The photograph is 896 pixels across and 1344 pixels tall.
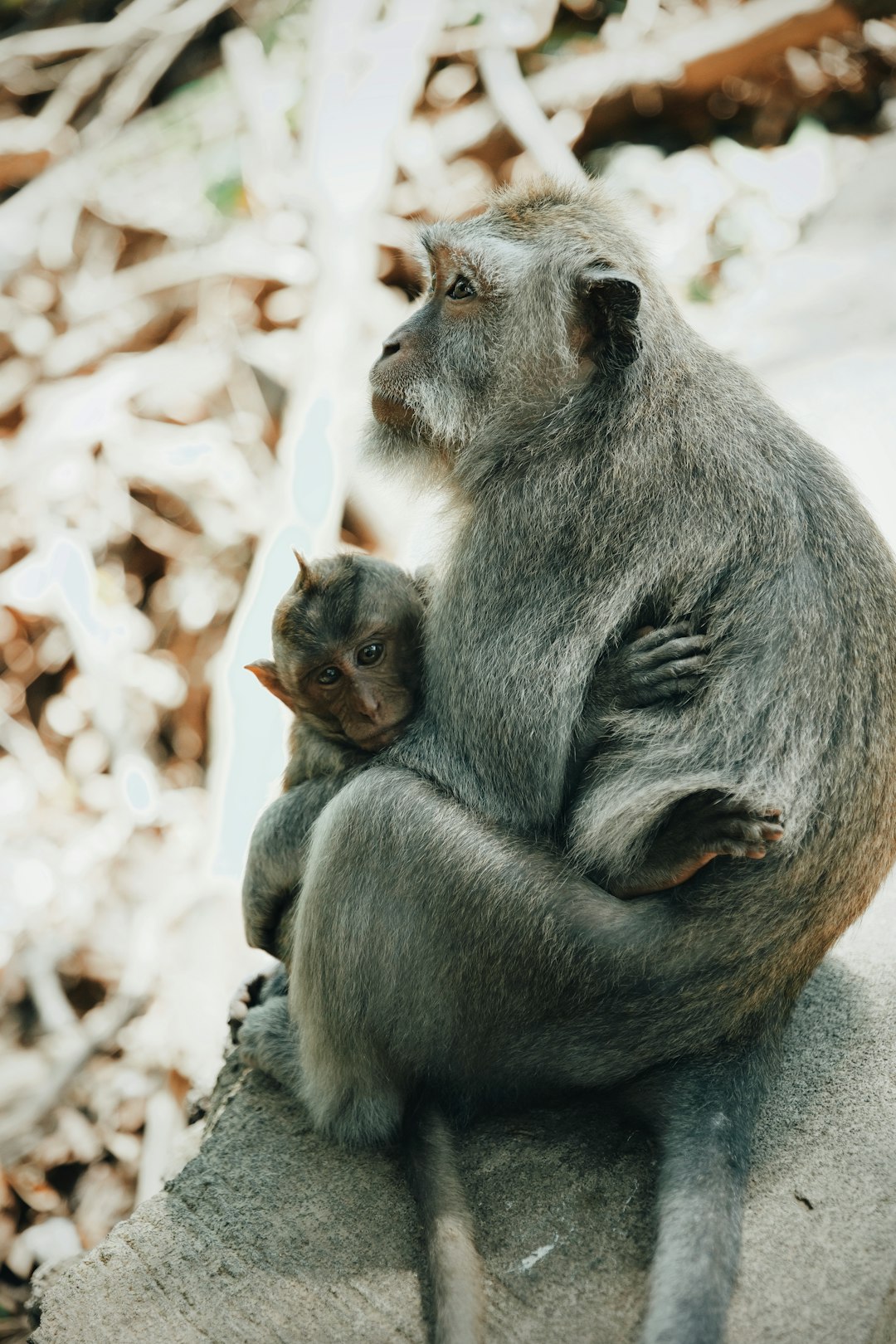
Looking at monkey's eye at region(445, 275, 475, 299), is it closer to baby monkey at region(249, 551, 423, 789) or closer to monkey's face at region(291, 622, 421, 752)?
baby monkey at region(249, 551, 423, 789)

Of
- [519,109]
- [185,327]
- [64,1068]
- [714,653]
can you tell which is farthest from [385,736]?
[519,109]

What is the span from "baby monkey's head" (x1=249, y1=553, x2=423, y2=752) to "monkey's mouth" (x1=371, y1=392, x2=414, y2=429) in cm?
44

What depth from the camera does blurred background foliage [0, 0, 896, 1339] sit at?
20.7 feet

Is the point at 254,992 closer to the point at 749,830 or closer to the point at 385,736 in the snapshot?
the point at 385,736

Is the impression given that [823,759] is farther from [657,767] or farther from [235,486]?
[235,486]

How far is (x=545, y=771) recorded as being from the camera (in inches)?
128

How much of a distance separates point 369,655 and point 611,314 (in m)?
1.23

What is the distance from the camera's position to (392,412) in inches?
149

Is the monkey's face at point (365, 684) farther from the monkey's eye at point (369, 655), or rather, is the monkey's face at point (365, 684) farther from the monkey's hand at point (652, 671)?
the monkey's hand at point (652, 671)

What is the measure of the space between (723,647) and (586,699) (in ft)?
1.30

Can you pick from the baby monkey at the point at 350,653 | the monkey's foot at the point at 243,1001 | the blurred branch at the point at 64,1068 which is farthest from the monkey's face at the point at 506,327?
the blurred branch at the point at 64,1068

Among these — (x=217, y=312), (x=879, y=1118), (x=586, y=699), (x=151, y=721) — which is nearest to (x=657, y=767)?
(x=586, y=699)

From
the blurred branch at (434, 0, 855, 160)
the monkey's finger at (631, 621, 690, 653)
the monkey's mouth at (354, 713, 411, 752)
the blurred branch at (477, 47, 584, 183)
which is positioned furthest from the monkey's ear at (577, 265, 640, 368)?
the blurred branch at (434, 0, 855, 160)

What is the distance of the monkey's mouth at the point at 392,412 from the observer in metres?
3.76
